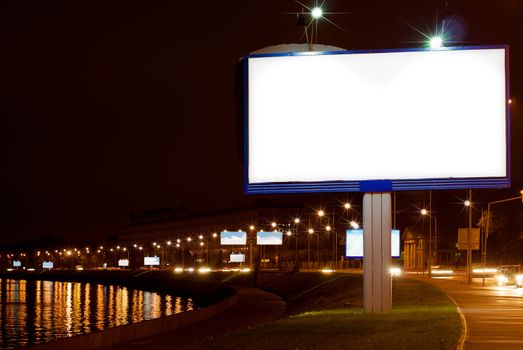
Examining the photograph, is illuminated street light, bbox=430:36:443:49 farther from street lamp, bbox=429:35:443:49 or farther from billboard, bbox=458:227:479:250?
billboard, bbox=458:227:479:250

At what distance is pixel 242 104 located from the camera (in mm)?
30125

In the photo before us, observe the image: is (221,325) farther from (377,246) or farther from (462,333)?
(462,333)

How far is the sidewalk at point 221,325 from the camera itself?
36.5 metres

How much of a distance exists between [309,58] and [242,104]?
2.67 meters

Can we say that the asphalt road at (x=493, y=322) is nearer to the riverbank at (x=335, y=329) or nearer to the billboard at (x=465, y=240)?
the riverbank at (x=335, y=329)

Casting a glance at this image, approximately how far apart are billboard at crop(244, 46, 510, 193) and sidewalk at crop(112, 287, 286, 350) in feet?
30.2

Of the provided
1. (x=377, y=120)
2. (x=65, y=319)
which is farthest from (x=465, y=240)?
(x=377, y=120)

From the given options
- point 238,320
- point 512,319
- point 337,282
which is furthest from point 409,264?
point 512,319

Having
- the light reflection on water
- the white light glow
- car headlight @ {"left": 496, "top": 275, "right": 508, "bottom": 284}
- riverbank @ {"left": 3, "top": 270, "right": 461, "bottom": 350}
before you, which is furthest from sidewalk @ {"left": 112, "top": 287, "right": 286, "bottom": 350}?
car headlight @ {"left": 496, "top": 275, "right": 508, "bottom": 284}

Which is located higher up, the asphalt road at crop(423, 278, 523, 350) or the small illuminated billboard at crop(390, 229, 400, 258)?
the small illuminated billboard at crop(390, 229, 400, 258)

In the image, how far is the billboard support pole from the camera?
2981 cm

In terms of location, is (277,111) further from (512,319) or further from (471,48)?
(512,319)

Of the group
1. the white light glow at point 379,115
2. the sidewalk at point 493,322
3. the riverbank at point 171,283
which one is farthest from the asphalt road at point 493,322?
the riverbank at point 171,283

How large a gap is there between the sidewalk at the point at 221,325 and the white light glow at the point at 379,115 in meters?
9.47
